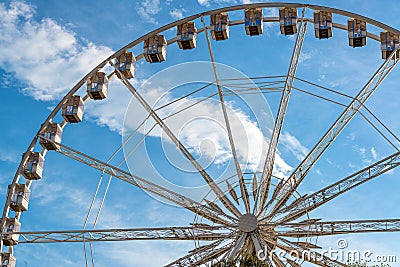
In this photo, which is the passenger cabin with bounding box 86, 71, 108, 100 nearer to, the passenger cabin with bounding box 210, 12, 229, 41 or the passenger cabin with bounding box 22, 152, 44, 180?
the passenger cabin with bounding box 22, 152, 44, 180

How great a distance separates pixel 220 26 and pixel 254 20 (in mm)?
1190

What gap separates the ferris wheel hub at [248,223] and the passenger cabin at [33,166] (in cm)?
769

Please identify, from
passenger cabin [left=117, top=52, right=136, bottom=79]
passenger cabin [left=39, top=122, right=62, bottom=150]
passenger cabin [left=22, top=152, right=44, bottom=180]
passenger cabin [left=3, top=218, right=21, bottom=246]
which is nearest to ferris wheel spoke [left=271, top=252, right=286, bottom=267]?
passenger cabin [left=117, top=52, right=136, bottom=79]

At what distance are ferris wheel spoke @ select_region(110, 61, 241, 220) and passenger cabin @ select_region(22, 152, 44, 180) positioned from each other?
396cm

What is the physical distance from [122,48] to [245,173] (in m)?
6.47

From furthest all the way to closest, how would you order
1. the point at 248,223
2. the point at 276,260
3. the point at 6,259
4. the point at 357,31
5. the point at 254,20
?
1. the point at 254,20
2. the point at 6,259
3. the point at 357,31
4. the point at 276,260
5. the point at 248,223

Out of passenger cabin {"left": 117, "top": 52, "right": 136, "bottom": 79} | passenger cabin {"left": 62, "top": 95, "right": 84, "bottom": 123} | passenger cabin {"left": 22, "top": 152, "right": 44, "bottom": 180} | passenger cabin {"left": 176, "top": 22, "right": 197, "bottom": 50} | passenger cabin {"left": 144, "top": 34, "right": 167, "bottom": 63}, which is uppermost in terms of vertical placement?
passenger cabin {"left": 176, "top": 22, "right": 197, "bottom": 50}

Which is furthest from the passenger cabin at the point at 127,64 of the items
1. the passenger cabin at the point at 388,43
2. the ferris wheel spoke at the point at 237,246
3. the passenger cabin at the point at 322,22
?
the passenger cabin at the point at 388,43

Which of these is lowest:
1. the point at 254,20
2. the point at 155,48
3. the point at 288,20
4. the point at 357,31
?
the point at 155,48

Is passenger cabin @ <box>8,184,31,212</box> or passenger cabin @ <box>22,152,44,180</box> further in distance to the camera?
passenger cabin @ <box>22,152,44,180</box>

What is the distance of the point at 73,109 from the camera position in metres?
25.9

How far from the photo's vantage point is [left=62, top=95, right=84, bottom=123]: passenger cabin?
25.9m

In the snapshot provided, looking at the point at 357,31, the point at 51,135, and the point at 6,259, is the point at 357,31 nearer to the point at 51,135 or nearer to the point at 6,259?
the point at 51,135

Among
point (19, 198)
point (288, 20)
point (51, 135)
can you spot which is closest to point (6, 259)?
point (19, 198)
